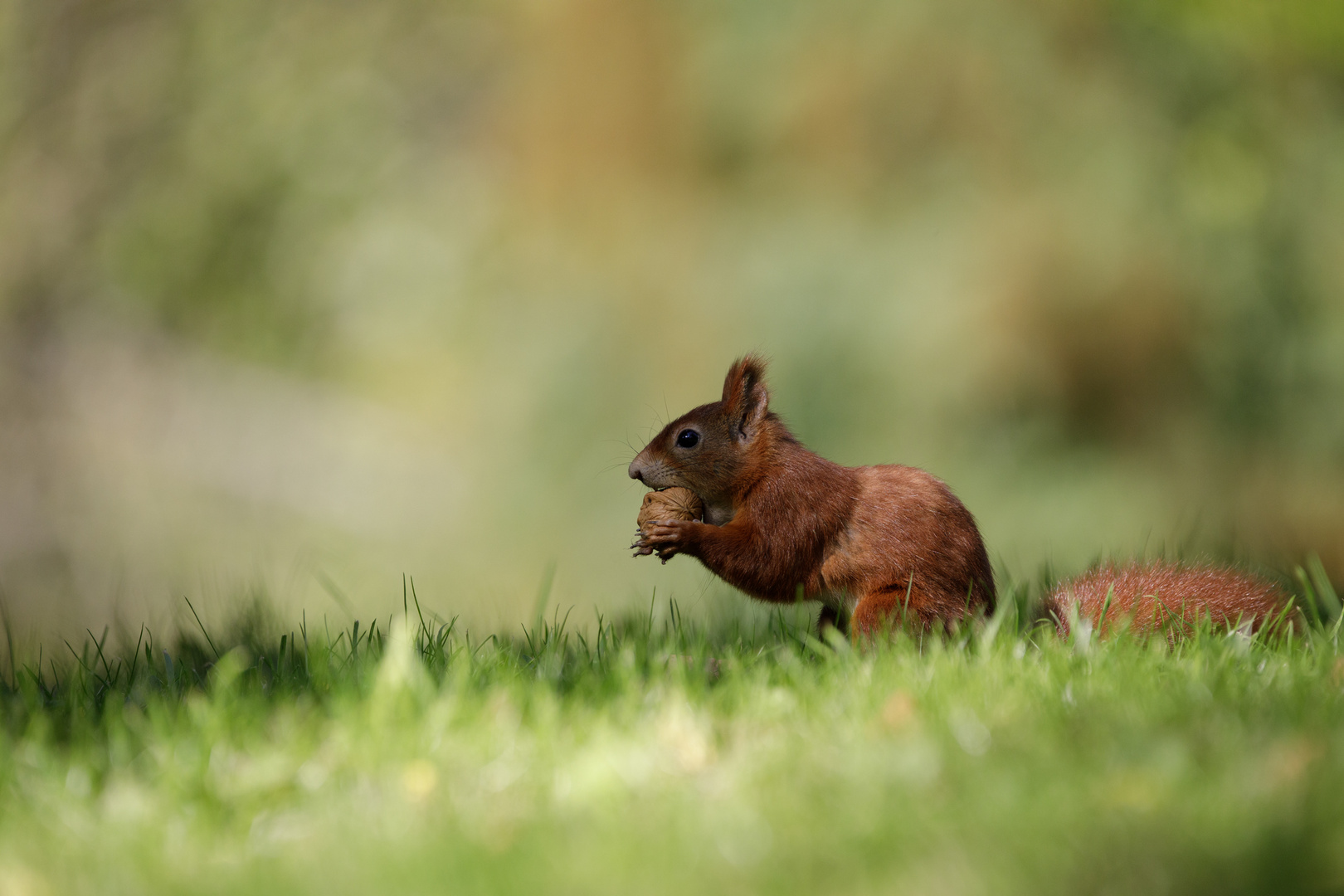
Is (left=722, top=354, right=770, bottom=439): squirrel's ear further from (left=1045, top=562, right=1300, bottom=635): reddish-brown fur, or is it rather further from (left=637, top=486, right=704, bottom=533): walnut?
(left=1045, top=562, right=1300, bottom=635): reddish-brown fur

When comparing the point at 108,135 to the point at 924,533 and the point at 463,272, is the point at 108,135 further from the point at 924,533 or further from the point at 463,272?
the point at 924,533

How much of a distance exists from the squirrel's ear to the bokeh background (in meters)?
0.72

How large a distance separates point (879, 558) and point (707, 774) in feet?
3.12

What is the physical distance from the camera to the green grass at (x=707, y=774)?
155 centimetres

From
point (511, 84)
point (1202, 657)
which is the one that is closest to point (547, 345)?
point (511, 84)

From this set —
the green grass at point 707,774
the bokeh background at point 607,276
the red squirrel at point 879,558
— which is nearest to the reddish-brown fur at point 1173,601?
the red squirrel at point 879,558

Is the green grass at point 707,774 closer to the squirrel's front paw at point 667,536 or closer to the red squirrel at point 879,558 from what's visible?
the red squirrel at point 879,558

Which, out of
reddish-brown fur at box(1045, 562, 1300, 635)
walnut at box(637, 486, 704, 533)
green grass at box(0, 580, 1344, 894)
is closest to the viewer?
green grass at box(0, 580, 1344, 894)

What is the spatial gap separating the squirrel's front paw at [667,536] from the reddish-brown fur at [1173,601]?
32.6 inches

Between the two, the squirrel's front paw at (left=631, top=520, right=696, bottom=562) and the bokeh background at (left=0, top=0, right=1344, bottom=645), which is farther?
the bokeh background at (left=0, top=0, right=1344, bottom=645)

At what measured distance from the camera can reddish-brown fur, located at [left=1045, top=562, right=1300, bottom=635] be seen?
2688 mm

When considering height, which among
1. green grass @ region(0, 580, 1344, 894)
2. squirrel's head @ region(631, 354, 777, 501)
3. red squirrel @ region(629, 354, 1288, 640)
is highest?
squirrel's head @ region(631, 354, 777, 501)

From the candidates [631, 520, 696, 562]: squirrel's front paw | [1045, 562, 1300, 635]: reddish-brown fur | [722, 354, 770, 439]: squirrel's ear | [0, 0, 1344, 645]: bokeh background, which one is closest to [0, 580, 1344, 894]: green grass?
[1045, 562, 1300, 635]: reddish-brown fur

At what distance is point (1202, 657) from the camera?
2.33 m
